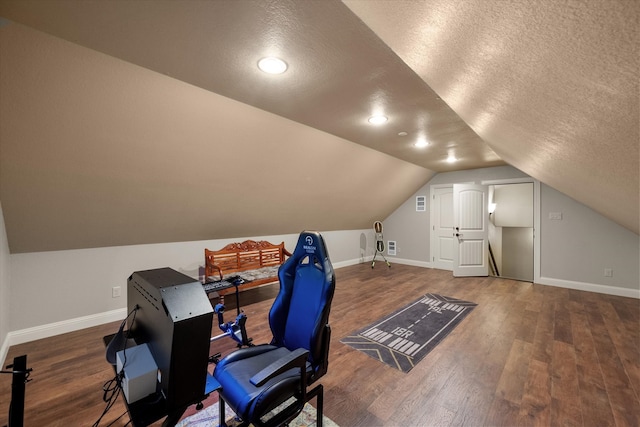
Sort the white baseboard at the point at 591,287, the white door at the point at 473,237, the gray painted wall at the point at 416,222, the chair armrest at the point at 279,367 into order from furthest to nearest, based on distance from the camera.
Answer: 1. the gray painted wall at the point at 416,222
2. the white door at the point at 473,237
3. the white baseboard at the point at 591,287
4. the chair armrest at the point at 279,367

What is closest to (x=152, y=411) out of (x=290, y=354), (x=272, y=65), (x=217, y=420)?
(x=290, y=354)

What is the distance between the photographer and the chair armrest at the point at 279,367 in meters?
1.04

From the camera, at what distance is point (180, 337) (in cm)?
63

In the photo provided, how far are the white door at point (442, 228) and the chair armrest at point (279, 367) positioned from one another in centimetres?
581

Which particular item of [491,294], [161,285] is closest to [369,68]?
[161,285]

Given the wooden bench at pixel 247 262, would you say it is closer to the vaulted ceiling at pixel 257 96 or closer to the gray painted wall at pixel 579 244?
the vaulted ceiling at pixel 257 96

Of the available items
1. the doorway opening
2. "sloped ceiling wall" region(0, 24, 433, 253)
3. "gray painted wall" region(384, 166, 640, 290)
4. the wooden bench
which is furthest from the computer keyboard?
the doorway opening

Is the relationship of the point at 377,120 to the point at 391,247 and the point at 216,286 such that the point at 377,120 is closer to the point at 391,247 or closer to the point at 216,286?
the point at 216,286

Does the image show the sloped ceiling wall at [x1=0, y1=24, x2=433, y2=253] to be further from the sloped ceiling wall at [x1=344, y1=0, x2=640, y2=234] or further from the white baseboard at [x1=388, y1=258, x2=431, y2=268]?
the white baseboard at [x1=388, y1=258, x2=431, y2=268]

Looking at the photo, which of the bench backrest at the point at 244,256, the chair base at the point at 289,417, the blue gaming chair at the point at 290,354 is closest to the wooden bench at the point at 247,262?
the bench backrest at the point at 244,256

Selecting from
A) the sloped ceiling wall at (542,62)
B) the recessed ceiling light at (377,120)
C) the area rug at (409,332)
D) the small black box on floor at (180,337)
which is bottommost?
the area rug at (409,332)

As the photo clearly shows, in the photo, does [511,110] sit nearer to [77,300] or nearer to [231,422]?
[231,422]

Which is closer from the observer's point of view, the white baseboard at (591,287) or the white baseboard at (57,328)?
the white baseboard at (57,328)

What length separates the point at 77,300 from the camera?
9.85ft
